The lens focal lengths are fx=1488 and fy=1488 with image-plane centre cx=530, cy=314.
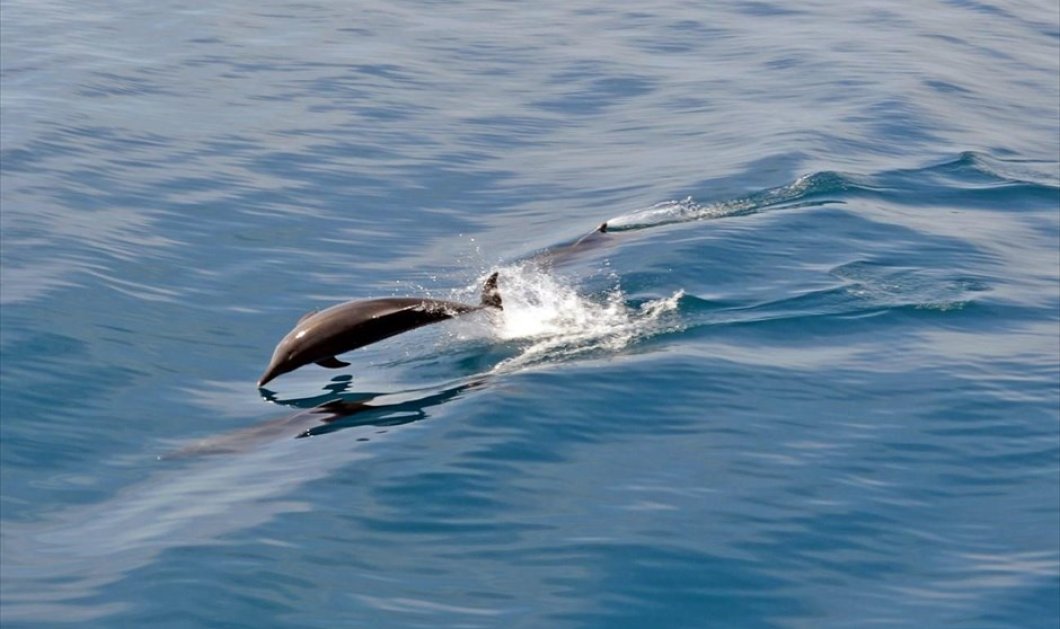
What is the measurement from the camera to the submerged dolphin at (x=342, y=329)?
13992 mm

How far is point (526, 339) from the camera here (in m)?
15.4

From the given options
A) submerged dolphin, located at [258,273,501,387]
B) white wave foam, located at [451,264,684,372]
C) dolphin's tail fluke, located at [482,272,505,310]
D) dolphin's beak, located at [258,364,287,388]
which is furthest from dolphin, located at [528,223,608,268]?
dolphin's beak, located at [258,364,287,388]

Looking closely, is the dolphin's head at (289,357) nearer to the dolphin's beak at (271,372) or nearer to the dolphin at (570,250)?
the dolphin's beak at (271,372)

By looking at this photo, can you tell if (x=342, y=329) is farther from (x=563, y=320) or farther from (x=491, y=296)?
(x=563, y=320)

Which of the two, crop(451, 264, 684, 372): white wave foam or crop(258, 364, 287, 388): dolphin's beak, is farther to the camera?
crop(451, 264, 684, 372): white wave foam

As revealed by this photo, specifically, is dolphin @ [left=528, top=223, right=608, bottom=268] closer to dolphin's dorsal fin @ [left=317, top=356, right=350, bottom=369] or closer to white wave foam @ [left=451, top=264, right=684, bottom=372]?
white wave foam @ [left=451, top=264, right=684, bottom=372]

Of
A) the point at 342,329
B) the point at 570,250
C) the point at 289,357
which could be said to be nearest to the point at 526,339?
the point at 342,329

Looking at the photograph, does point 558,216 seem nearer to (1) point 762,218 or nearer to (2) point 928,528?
(1) point 762,218

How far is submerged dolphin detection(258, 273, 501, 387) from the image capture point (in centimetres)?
1399

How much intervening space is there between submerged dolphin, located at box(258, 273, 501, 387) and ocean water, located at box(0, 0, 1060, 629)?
0.43 meters

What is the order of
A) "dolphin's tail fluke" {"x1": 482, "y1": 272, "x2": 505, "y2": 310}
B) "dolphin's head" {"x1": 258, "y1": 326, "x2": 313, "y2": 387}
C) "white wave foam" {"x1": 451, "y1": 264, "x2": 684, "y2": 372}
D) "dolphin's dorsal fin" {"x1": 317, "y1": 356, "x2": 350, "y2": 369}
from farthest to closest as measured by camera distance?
"dolphin's tail fluke" {"x1": 482, "y1": 272, "x2": 505, "y2": 310}
"white wave foam" {"x1": 451, "y1": 264, "x2": 684, "y2": 372}
"dolphin's dorsal fin" {"x1": 317, "y1": 356, "x2": 350, "y2": 369}
"dolphin's head" {"x1": 258, "y1": 326, "x2": 313, "y2": 387}

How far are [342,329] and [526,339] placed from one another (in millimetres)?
2175

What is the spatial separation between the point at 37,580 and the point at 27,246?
24.7 feet

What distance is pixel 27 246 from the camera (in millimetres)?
17547
